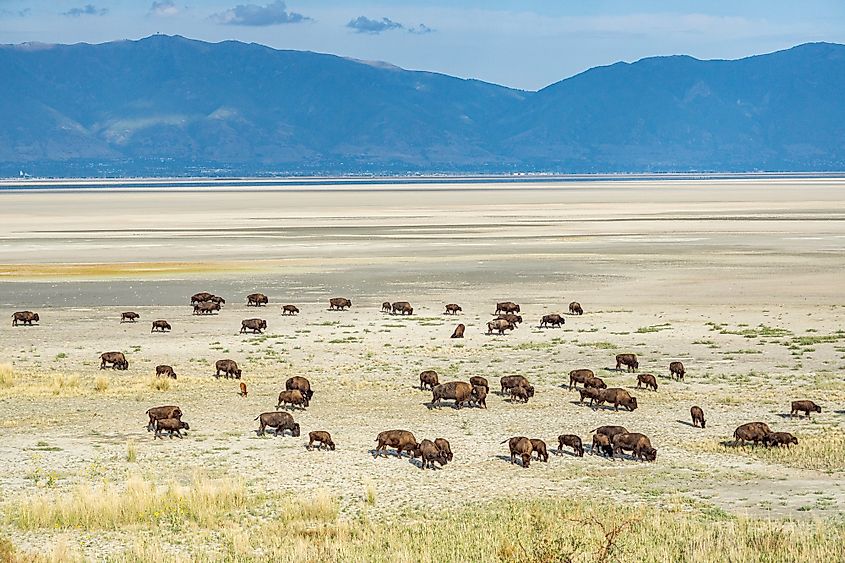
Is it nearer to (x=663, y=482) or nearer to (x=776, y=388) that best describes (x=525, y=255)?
(x=776, y=388)

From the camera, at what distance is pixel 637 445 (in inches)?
752

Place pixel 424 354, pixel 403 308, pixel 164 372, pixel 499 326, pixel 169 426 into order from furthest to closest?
pixel 403 308 < pixel 499 326 < pixel 424 354 < pixel 164 372 < pixel 169 426

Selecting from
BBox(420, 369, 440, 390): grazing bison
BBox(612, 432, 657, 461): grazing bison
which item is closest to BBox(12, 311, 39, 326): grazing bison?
BBox(420, 369, 440, 390): grazing bison

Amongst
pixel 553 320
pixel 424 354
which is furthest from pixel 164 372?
pixel 553 320

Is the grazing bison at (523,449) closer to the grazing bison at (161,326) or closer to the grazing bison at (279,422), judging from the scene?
the grazing bison at (279,422)

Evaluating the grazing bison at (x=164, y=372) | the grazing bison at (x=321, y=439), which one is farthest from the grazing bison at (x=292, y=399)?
the grazing bison at (x=164, y=372)

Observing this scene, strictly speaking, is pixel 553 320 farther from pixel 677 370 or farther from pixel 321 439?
pixel 321 439

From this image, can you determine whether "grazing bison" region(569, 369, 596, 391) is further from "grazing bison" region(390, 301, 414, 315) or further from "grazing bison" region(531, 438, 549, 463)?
"grazing bison" region(390, 301, 414, 315)

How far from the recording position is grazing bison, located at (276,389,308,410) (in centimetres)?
2333

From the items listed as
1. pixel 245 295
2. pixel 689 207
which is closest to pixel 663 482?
pixel 245 295

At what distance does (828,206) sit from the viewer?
117 m

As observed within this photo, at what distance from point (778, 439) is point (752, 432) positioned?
16.0 inches

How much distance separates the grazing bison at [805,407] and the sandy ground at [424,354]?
227 mm

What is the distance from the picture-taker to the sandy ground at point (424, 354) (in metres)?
18.3
